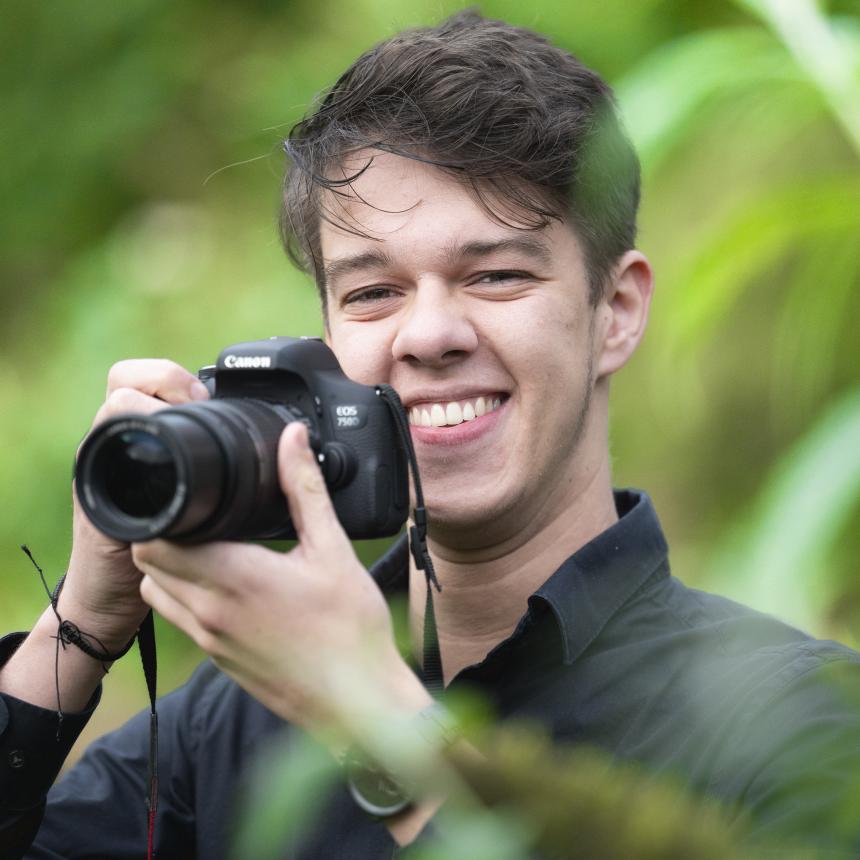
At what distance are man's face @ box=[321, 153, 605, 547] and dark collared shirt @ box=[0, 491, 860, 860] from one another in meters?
0.16

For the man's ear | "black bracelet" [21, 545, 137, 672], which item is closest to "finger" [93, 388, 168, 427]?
"black bracelet" [21, 545, 137, 672]

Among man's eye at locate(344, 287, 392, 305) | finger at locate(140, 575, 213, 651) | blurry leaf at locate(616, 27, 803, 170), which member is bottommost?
finger at locate(140, 575, 213, 651)

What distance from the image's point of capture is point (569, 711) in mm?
1522

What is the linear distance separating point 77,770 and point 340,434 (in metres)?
0.86

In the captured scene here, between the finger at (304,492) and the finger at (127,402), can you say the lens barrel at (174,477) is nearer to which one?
the finger at (304,492)

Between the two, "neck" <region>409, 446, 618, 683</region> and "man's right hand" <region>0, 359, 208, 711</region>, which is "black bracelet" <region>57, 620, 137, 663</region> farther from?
"neck" <region>409, 446, 618, 683</region>

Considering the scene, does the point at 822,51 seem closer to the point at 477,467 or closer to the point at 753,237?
the point at 753,237

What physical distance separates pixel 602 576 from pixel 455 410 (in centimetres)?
29

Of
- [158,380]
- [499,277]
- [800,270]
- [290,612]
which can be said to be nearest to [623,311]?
[499,277]

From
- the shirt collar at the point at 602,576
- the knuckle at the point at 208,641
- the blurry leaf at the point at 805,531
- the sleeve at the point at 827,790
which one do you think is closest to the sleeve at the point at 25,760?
the knuckle at the point at 208,641

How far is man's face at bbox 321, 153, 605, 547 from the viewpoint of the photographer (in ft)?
5.36

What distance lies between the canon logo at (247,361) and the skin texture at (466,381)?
0.31 feet

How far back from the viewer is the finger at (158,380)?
142 cm

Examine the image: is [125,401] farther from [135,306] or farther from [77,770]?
[135,306]
